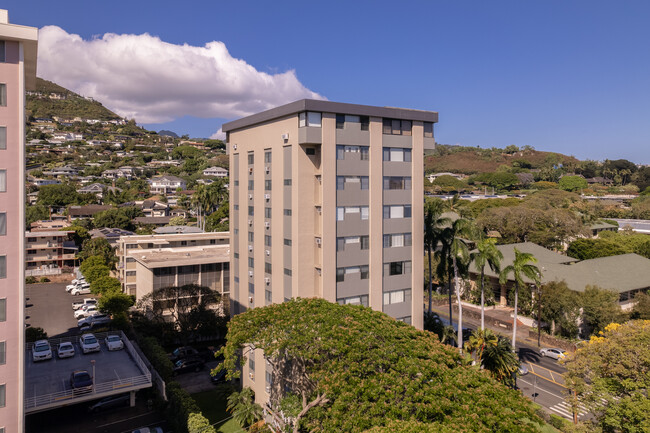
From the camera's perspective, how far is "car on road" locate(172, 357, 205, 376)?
40.3m

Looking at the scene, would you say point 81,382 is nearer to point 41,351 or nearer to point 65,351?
point 65,351

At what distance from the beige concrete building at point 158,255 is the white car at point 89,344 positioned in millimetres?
9023

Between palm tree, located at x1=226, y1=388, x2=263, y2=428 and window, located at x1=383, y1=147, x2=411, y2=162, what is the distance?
69.4 ft

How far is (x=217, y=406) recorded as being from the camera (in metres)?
33.9

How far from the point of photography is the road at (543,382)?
3406cm

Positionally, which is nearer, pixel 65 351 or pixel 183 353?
pixel 65 351

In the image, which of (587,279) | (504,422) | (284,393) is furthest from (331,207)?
(587,279)

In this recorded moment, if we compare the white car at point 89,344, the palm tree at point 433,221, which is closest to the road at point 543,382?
the palm tree at point 433,221

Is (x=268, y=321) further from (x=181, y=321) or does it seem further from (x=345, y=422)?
(x=181, y=321)

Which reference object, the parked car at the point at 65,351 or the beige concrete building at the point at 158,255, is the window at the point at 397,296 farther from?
the parked car at the point at 65,351

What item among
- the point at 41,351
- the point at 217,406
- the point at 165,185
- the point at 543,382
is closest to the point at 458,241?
the point at 543,382

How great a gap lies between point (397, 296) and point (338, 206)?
908 cm

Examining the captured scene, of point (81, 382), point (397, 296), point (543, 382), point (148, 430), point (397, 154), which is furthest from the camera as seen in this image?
point (543, 382)

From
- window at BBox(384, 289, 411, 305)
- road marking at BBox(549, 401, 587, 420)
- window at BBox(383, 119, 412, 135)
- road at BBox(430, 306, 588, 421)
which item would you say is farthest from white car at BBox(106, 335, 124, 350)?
road marking at BBox(549, 401, 587, 420)
